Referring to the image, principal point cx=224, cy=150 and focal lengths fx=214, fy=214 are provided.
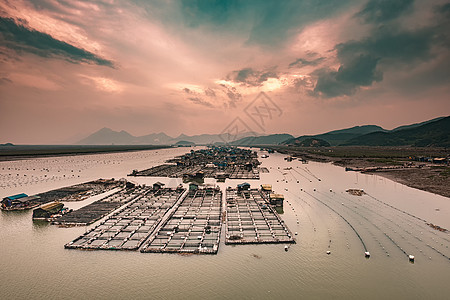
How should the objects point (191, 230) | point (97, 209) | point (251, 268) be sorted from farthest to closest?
point (97, 209) < point (191, 230) < point (251, 268)

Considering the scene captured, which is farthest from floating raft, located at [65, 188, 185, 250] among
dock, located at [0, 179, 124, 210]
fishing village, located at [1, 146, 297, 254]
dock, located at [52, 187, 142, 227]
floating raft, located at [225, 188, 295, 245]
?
dock, located at [0, 179, 124, 210]

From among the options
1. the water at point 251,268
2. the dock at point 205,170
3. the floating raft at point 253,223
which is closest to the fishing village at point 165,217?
the floating raft at point 253,223

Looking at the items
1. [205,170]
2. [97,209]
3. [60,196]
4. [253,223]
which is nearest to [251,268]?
[253,223]

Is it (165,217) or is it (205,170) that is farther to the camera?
(205,170)

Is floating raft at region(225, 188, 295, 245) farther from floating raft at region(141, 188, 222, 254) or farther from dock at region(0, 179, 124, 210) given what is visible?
dock at region(0, 179, 124, 210)

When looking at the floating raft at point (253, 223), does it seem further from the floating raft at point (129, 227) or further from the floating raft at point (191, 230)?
the floating raft at point (129, 227)

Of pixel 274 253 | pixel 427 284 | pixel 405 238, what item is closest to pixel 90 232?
pixel 274 253

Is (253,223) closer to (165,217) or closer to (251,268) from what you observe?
(251,268)

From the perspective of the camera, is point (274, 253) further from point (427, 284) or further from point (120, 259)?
point (120, 259)
